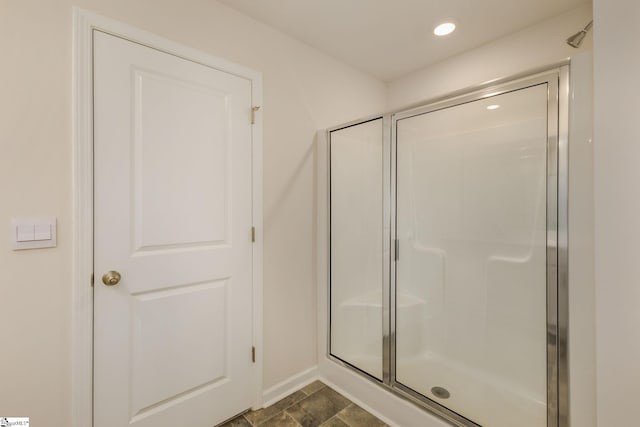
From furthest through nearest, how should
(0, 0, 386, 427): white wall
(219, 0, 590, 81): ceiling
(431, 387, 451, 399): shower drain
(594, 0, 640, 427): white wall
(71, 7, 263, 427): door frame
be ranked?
(219, 0, 590, 81): ceiling, (431, 387, 451, 399): shower drain, (71, 7, 263, 427): door frame, (0, 0, 386, 427): white wall, (594, 0, 640, 427): white wall

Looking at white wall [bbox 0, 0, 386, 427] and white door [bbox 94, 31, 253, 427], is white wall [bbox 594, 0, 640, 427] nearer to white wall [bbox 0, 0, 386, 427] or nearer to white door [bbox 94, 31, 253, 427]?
white door [bbox 94, 31, 253, 427]

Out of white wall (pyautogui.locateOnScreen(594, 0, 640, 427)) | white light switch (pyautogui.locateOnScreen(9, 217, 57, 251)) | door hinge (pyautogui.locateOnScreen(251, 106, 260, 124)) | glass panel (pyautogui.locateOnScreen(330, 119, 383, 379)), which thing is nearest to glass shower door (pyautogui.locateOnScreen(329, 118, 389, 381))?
glass panel (pyautogui.locateOnScreen(330, 119, 383, 379))

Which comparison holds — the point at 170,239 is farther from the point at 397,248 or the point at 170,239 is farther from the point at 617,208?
the point at 617,208

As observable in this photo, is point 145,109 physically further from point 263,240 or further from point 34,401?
point 34,401

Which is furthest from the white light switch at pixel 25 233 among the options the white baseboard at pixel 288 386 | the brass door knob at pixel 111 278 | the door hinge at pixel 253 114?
the white baseboard at pixel 288 386

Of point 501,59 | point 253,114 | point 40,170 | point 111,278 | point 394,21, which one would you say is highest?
point 394,21

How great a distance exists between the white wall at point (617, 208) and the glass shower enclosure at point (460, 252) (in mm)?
118

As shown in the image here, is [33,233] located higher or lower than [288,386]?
higher

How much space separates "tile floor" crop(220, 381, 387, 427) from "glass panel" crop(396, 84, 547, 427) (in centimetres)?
38

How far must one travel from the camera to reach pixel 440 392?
1611 mm

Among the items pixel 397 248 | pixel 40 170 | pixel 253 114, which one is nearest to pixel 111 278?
pixel 40 170

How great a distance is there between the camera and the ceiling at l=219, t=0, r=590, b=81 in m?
1.71

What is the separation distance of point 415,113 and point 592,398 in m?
1.51

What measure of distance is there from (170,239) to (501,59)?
2.51 m
